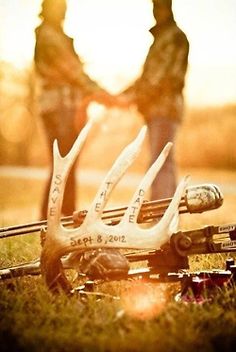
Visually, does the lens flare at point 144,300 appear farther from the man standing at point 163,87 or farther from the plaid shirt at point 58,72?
the plaid shirt at point 58,72

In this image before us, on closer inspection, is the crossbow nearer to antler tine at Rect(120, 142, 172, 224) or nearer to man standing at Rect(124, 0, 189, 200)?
antler tine at Rect(120, 142, 172, 224)

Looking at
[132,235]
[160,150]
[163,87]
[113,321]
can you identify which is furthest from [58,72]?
[113,321]

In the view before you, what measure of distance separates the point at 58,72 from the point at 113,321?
9.53 feet

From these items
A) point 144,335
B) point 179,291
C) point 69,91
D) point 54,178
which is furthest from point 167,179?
point 144,335

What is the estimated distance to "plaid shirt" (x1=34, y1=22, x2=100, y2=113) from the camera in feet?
16.5

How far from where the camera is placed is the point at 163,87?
4.84 metres

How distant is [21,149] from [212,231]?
6.82m

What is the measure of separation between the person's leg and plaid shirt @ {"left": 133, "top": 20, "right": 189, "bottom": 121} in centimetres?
6

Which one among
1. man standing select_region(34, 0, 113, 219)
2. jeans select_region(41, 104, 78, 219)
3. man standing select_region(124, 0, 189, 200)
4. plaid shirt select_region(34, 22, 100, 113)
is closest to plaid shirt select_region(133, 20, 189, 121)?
man standing select_region(124, 0, 189, 200)

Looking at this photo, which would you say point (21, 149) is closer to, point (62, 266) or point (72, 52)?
point (72, 52)

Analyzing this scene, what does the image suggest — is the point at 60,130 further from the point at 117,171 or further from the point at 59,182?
the point at 117,171

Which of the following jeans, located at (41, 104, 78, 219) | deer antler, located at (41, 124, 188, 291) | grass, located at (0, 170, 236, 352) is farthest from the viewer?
jeans, located at (41, 104, 78, 219)

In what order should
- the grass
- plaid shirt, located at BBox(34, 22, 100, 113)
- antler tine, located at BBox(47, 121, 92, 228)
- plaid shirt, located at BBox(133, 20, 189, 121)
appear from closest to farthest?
the grass
antler tine, located at BBox(47, 121, 92, 228)
plaid shirt, located at BBox(133, 20, 189, 121)
plaid shirt, located at BBox(34, 22, 100, 113)

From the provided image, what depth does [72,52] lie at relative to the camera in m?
5.10
